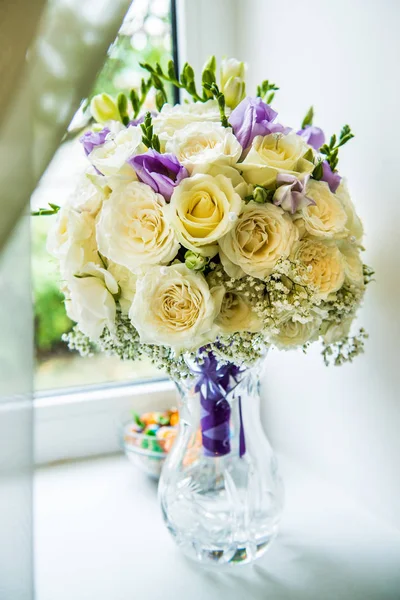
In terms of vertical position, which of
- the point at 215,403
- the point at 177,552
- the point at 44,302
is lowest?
the point at 177,552

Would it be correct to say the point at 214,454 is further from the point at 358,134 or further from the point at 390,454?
the point at 358,134

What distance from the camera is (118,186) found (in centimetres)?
66

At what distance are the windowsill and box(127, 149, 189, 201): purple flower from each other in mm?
523

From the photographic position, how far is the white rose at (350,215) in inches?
28.7

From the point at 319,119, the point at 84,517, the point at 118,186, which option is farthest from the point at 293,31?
the point at 84,517

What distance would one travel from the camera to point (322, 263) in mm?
676

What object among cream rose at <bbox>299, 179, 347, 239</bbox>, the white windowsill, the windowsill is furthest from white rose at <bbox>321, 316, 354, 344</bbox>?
the white windowsill

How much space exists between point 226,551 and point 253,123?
22.3 inches

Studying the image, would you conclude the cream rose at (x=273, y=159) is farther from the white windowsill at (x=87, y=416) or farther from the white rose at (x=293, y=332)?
the white windowsill at (x=87, y=416)

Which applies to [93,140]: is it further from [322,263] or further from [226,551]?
[226,551]

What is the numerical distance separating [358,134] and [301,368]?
0.43 meters

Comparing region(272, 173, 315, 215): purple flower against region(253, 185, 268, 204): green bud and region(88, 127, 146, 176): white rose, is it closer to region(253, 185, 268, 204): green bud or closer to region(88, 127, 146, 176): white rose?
region(253, 185, 268, 204): green bud

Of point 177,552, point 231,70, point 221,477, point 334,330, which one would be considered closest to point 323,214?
point 334,330

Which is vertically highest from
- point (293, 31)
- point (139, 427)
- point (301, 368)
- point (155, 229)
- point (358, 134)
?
point (293, 31)
